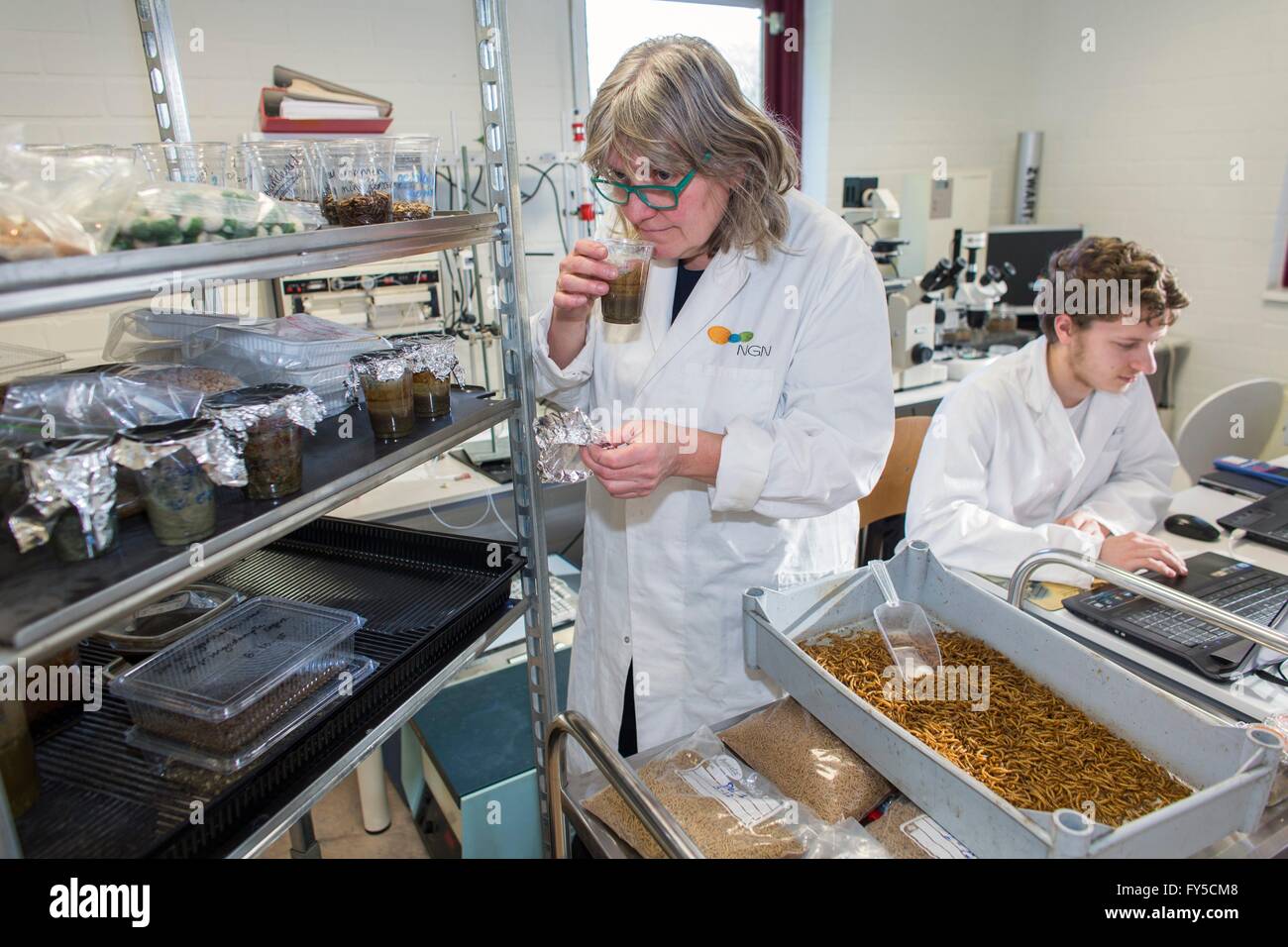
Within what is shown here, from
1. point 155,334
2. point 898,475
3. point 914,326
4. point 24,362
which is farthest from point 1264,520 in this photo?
point 24,362

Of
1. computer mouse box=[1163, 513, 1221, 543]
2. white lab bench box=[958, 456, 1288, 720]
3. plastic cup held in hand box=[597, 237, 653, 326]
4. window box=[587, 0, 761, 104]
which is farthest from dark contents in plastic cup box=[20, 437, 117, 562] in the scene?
window box=[587, 0, 761, 104]

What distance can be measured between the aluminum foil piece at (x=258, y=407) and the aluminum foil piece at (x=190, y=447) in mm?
16

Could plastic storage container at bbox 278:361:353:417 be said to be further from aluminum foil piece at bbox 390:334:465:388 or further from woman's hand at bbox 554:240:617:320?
woman's hand at bbox 554:240:617:320

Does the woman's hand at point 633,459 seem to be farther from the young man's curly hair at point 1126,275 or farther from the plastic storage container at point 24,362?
the young man's curly hair at point 1126,275

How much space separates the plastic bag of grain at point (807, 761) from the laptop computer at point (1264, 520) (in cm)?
136

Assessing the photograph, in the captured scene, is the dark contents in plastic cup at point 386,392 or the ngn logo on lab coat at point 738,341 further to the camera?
the ngn logo on lab coat at point 738,341

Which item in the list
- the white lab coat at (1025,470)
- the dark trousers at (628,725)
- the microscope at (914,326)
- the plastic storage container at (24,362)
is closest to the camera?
the plastic storage container at (24,362)

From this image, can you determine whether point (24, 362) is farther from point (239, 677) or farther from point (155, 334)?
point (239, 677)

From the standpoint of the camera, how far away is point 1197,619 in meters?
1.44

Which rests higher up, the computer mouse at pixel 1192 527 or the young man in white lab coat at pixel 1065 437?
the young man in white lab coat at pixel 1065 437

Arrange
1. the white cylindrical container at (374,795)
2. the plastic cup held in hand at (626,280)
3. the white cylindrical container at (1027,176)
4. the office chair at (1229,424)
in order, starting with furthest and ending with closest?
the white cylindrical container at (1027,176)
the office chair at (1229,424)
the white cylindrical container at (374,795)
the plastic cup held in hand at (626,280)

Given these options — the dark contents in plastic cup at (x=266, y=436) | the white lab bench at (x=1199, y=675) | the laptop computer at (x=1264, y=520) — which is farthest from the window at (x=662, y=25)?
the dark contents in plastic cup at (x=266, y=436)

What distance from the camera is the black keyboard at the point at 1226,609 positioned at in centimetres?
138

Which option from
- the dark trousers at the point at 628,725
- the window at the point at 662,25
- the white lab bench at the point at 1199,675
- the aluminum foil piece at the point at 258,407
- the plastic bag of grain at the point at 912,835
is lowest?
the dark trousers at the point at 628,725
